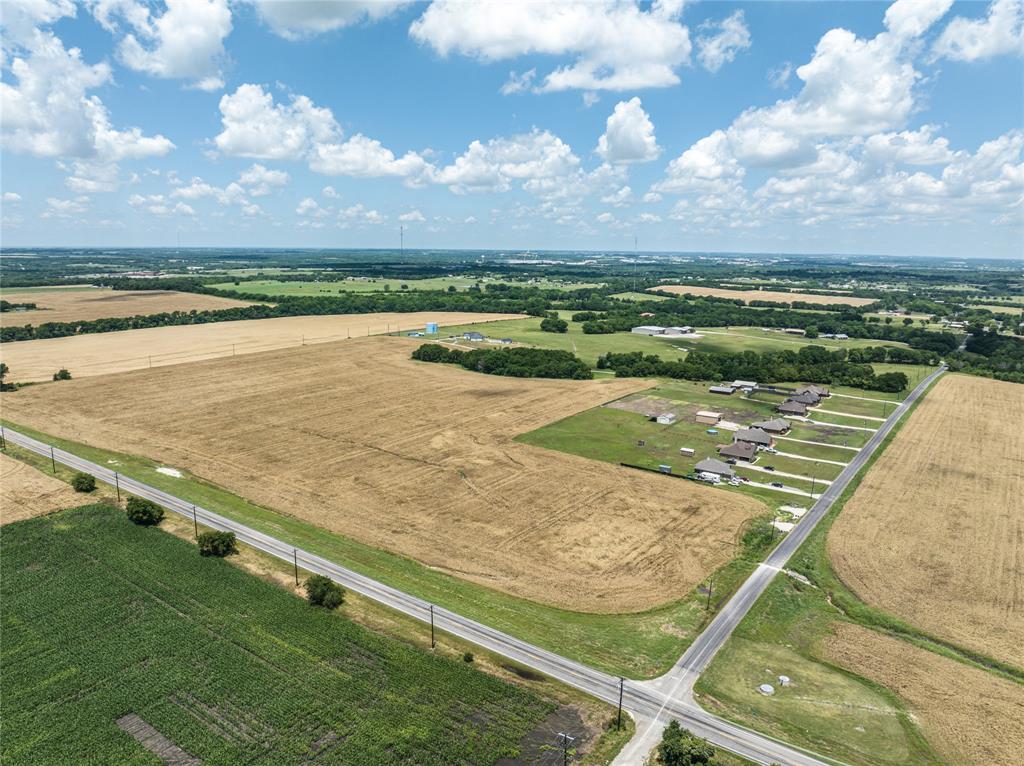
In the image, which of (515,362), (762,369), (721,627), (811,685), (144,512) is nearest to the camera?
(811,685)

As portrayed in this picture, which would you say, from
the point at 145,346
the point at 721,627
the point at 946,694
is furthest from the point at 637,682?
the point at 145,346

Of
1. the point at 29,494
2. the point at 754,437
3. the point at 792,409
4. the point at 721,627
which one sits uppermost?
the point at 792,409

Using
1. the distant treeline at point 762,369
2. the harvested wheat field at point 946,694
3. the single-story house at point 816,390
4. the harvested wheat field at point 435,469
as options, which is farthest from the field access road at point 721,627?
the distant treeline at point 762,369

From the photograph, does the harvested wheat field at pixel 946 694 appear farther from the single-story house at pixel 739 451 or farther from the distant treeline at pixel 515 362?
the distant treeline at pixel 515 362

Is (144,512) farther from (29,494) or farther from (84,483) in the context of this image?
(29,494)

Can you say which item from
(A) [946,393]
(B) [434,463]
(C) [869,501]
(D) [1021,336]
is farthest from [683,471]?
(D) [1021,336]

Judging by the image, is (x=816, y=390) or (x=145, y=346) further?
(x=145, y=346)

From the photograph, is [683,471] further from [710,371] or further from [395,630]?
[710,371]
